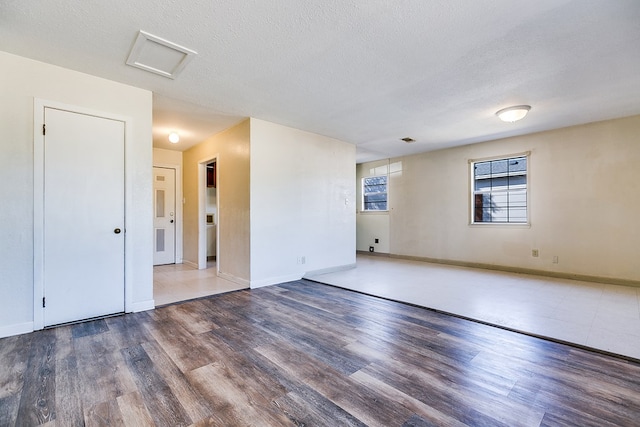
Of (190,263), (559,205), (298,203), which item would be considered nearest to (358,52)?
(298,203)

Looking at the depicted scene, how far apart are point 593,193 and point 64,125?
7194 millimetres

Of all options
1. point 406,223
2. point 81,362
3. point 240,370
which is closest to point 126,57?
point 81,362

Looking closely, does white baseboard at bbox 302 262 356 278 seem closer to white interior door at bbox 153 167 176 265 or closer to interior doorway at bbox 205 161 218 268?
interior doorway at bbox 205 161 218 268

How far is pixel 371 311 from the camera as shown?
3.23 metres

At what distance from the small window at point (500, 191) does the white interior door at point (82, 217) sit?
617 cm

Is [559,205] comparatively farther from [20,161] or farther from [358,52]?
[20,161]

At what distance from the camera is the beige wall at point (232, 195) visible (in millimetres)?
4359

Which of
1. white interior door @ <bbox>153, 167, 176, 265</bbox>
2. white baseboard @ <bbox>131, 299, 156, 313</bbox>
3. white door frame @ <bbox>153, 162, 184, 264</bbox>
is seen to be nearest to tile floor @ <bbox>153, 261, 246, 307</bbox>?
white baseboard @ <bbox>131, 299, 156, 313</bbox>

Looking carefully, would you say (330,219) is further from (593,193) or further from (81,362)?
(593,193)

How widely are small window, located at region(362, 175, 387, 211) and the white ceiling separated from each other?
3.47 m

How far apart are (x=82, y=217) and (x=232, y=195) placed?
206 cm

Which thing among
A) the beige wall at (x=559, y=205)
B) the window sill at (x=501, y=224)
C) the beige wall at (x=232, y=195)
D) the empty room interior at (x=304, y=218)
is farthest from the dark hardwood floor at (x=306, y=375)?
the window sill at (x=501, y=224)

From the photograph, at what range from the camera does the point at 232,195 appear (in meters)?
4.69

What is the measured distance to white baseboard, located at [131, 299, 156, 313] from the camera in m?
3.18
